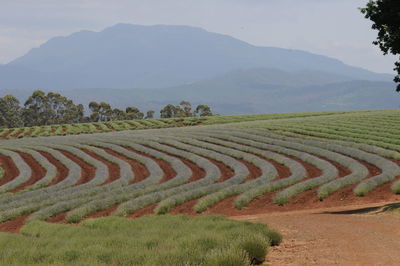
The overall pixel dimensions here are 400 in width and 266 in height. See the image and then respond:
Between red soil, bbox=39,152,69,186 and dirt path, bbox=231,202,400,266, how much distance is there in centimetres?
1674

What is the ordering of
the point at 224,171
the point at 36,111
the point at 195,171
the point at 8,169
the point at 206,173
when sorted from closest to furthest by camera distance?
the point at 206,173, the point at 224,171, the point at 195,171, the point at 8,169, the point at 36,111

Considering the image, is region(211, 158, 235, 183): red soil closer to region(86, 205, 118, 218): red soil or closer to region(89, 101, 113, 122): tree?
region(86, 205, 118, 218): red soil

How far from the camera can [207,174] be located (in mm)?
25016

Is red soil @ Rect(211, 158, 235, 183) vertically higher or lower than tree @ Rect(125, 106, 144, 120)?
lower

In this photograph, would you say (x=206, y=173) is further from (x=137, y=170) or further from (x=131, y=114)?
(x=131, y=114)


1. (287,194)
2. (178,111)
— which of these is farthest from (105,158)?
(178,111)

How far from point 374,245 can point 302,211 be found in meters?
7.15

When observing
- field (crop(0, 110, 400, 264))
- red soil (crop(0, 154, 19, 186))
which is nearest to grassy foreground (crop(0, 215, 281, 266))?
field (crop(0, 110, 400, 264))

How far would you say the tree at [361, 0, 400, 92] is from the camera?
15.4 metres

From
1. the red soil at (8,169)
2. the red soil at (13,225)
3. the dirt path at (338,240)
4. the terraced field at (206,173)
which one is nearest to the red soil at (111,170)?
the terraced field at (206,173)

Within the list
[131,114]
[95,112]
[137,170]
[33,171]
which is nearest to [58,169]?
[33,171]

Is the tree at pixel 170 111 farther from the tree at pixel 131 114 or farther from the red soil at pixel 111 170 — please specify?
the red soil at pixel 111 170

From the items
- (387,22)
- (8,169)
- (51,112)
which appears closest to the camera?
(387,22)

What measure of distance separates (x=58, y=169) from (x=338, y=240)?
24.9 metres
